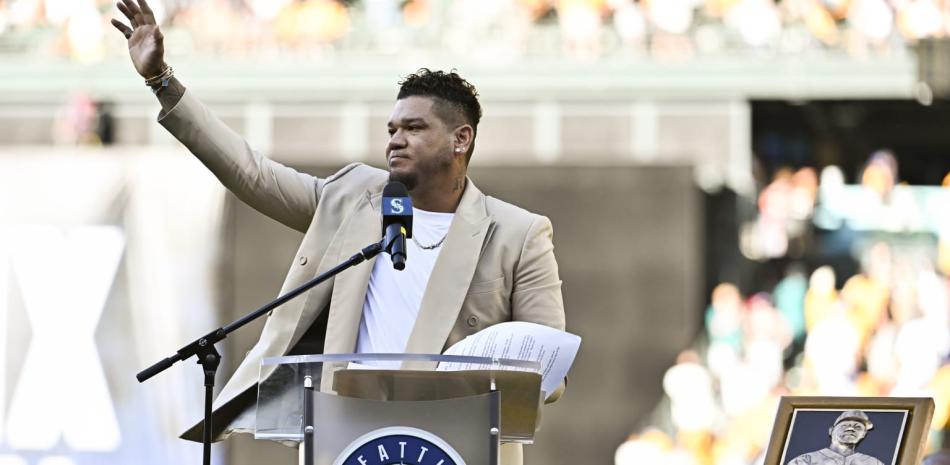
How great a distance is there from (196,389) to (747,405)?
3407 millimetres

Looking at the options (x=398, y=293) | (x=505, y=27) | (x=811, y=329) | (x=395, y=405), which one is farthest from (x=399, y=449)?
(x=505, y=27)

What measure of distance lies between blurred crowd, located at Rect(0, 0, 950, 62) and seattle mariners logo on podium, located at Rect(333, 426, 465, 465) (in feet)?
36.0

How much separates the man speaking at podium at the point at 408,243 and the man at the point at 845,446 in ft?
1.93

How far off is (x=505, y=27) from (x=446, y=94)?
402 inches

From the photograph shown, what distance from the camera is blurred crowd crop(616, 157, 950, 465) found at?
1207cm

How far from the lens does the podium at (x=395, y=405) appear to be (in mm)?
3084

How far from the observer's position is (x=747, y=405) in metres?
12.4

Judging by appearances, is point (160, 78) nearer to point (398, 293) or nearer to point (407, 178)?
point (407, 178)

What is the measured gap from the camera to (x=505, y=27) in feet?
46.3

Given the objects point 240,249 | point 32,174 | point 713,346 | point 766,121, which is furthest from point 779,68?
point 32,174

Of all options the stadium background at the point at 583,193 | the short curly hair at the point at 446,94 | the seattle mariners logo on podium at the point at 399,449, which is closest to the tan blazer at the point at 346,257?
the short curly hair at the point at 446,94

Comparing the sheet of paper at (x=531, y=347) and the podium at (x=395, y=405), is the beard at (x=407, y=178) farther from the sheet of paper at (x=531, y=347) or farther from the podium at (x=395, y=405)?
the podium at (x=395, y=405)

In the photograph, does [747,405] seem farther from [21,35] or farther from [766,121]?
[21,35]

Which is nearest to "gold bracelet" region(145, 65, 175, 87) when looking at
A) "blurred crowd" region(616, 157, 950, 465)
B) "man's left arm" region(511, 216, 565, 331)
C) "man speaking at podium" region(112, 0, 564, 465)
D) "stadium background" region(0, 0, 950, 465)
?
"man speaking at podium" region(112, 0, 564, 465)
